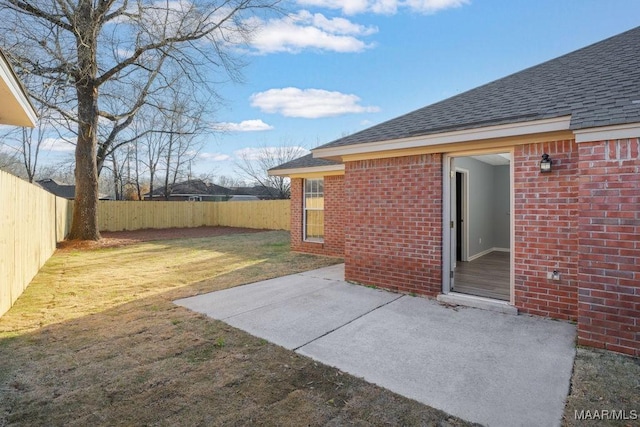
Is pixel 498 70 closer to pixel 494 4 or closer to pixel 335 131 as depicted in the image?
pixel 494 4

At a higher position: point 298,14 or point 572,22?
point 298,14

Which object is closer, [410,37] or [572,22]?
[572,22]

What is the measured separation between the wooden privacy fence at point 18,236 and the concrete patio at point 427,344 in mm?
2436

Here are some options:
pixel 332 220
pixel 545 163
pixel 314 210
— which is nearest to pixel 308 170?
pixel 314 210

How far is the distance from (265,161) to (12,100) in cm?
2968

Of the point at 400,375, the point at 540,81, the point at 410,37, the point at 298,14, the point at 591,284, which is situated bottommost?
the point at 400,375

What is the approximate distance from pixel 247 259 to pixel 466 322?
6726 mm

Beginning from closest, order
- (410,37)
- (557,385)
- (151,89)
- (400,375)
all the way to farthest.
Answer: (557,385) → (400,375) → (410,37) → (151,89)

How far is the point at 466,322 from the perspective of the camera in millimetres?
4402

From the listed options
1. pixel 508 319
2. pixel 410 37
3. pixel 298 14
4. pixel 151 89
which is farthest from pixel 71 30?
pixel 508 319

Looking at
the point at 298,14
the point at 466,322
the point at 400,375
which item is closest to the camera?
the point at 400,375

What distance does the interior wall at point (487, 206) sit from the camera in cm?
925

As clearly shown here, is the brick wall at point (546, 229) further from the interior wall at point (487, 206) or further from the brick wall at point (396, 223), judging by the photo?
the interior wall at point (487, 206)

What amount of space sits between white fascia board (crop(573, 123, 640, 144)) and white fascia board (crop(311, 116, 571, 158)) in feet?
1.33
